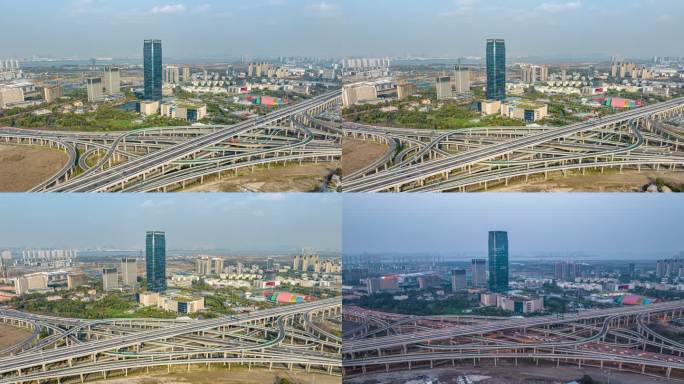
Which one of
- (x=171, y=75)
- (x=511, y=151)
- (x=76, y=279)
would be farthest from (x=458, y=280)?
(x=76, y=279)

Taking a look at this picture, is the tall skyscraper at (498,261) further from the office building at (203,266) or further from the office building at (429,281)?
the office building at (203,266)

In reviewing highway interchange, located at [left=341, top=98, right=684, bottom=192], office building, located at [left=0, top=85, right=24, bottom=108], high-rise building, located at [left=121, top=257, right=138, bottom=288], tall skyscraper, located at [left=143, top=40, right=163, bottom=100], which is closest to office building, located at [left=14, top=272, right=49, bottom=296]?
high-rise building, located at [left=121, top=257, right=138, bottom=288]

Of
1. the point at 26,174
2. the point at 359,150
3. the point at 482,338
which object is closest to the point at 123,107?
the point at 26,174

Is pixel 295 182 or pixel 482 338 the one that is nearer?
pixel 295 182

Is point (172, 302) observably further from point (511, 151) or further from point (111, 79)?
point (511, 151)

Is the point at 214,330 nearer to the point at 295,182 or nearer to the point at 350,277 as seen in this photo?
the point at 350,277
